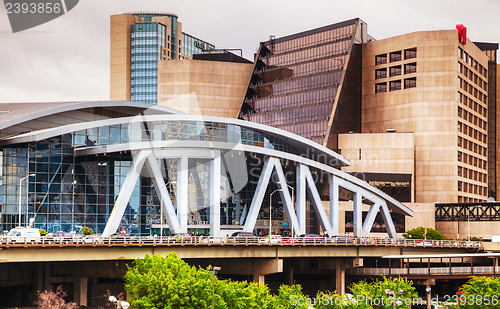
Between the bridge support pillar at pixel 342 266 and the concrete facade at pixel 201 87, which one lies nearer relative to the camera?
the bridge support pillar at pixel 342 266

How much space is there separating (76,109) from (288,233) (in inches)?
1622

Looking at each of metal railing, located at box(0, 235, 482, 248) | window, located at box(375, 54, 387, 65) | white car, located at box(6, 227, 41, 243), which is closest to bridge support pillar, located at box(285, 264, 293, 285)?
metal railing, located at box(0, 235, 482, 248)

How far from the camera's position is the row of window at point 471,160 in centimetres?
17012

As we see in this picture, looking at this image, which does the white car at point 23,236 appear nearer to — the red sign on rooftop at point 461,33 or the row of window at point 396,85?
the row of window at point 396,85

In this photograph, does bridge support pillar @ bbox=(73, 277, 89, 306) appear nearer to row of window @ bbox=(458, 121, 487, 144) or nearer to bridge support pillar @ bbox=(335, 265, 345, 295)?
bridge support pillar @ bbox=(335, 265, 345, 295)

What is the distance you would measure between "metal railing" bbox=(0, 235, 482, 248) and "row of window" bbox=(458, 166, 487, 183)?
173 ft

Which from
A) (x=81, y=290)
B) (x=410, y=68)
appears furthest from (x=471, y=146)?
(x=81, y=290)

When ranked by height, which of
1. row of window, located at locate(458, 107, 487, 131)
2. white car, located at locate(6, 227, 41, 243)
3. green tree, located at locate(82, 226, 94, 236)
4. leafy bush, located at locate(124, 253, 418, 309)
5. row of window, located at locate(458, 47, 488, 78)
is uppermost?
row of window, located at locate(458, 47, 488, 78)

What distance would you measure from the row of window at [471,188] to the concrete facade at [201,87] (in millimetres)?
59019

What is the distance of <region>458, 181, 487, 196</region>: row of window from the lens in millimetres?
169275

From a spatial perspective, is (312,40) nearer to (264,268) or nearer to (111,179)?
(111,179)

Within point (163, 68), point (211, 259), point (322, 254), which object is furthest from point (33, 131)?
point (163, 68)

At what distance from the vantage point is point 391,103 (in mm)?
173375

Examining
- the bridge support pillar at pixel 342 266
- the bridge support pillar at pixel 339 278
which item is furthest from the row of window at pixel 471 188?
the bridge support pillar at pixel 339 278
